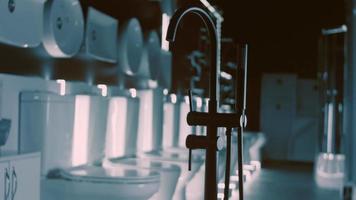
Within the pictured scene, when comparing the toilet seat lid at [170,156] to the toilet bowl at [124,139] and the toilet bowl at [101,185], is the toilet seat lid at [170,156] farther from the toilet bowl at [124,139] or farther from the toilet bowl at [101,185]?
the toilet bowl at [101,185]

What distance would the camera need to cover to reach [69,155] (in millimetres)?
2514

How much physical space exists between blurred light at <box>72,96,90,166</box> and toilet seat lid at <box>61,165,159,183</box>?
165 mm

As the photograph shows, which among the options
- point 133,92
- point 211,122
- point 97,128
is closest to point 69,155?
point 97,128

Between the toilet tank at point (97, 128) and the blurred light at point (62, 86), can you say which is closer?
the blurred light at point (62, 86)

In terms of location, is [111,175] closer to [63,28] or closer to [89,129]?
[89,129]

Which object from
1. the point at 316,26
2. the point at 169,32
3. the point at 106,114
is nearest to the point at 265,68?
the point at 316,26

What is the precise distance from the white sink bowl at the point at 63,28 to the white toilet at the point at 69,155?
22cm

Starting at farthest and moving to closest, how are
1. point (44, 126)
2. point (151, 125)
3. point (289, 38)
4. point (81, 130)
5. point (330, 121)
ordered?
point (289, 38) < point (330, 121) < point (151, 125) < point (81, 130) < point (44, 126)

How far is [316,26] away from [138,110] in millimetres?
3265

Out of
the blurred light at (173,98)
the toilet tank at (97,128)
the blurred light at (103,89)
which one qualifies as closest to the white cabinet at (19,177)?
the toilet tank at (97,128)

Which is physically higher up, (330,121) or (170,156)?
(330,121)

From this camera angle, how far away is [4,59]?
217cm

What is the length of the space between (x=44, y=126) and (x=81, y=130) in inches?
12.7

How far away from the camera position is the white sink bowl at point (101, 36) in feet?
9.50
